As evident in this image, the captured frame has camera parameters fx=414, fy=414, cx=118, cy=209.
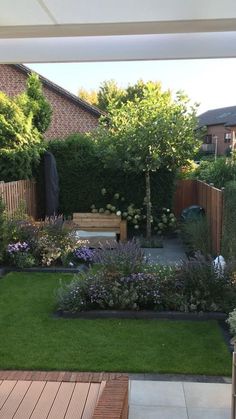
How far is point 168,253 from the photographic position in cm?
1013

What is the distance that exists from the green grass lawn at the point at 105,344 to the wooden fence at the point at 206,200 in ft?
11.2

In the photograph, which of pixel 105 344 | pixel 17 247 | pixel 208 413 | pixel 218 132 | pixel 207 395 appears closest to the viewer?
pixel 208 413

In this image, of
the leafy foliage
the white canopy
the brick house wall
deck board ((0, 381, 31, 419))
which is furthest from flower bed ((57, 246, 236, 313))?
the brick house wall

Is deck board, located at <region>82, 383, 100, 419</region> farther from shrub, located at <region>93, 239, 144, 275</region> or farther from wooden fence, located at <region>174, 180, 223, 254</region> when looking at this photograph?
wooden fence, located at <region>174, 180, 223, 254</region>

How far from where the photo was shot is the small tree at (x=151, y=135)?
10.9 metres

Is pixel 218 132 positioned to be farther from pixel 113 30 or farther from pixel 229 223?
pixel 113 30

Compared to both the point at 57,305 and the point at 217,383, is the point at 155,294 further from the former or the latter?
the point at 217,383

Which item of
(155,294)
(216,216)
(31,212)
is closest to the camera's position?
(155,294)

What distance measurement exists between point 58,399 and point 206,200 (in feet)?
27.7

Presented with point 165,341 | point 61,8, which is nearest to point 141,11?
point 61,8

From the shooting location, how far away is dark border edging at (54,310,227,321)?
18.2ft

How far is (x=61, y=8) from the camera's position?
86.2 inches

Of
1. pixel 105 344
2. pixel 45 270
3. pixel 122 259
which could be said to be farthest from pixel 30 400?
pixel 45 270

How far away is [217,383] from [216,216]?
5246 millimetres
